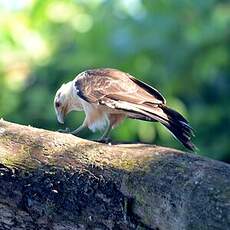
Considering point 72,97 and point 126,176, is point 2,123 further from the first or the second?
point 72,97

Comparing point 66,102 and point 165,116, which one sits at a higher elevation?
point 165,116

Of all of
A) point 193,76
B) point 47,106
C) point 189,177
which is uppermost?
point 189,177

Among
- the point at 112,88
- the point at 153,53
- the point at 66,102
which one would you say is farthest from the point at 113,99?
the point at 153,53

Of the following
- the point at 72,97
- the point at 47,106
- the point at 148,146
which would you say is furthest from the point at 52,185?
the point at 47,106

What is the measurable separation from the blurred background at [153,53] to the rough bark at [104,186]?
3.74 m

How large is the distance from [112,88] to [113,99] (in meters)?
0.05

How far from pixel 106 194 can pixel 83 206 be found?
0.25 ft

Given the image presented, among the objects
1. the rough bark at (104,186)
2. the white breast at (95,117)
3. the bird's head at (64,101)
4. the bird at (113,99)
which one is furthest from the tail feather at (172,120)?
the bird's head at (64,101)

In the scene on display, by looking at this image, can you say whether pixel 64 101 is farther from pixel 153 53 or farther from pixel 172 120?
pixel 153 53

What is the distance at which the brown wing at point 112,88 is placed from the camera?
147 inches

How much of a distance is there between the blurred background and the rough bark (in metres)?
3.74

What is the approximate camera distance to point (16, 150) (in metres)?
2.78

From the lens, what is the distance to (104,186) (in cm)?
260

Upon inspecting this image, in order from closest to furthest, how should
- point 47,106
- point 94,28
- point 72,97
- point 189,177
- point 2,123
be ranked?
point 189,177 < point 2,123 < point 72,97 < point 94,28 < point 47,106
